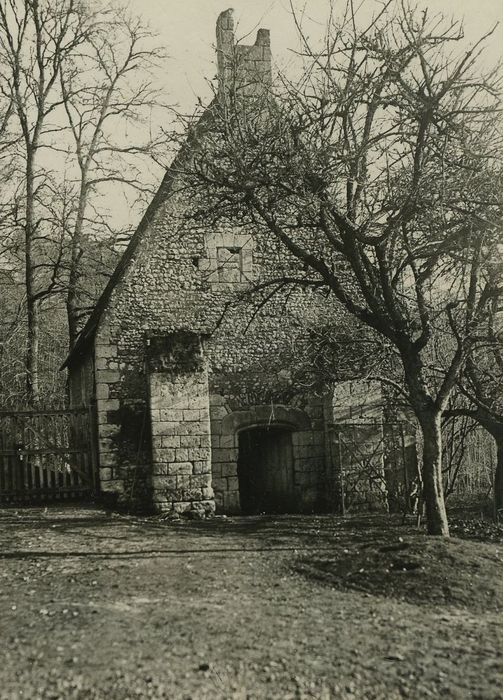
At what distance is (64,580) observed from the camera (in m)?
7.27

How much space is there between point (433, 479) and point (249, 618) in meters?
3.70

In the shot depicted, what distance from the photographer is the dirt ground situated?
4.50 m

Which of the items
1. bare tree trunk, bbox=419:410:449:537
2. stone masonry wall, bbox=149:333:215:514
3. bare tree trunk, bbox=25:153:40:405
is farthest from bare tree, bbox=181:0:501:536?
bare tree trunk, bbox=25:153:40:405

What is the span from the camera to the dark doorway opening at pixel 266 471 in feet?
44.6

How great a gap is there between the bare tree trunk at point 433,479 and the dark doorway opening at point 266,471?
15.8ft

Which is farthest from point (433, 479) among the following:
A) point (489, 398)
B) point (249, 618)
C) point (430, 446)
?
point (249, 618)

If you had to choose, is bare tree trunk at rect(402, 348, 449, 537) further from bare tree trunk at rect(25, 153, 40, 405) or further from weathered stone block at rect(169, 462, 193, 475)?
bare tree trunk at rect(25, 153, 40, 405)

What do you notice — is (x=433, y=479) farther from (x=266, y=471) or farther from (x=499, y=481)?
(x=266, y=471)

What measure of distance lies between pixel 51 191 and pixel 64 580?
1305 centimetres

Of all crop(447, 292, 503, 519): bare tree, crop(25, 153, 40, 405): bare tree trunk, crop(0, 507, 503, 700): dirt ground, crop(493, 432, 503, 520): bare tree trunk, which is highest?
crop(25, 153, 40, 405): bare tree trunk

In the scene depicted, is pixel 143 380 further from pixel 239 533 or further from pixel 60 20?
pixel 60 20

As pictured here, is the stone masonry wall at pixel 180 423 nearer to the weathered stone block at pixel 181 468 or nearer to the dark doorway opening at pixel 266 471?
the weathered stone block at pixel 181 468

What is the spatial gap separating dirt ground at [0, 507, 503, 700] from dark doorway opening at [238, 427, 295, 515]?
3985 millimetres

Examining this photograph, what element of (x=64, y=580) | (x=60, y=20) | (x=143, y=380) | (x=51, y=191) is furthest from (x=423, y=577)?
(x=60, y=20)
